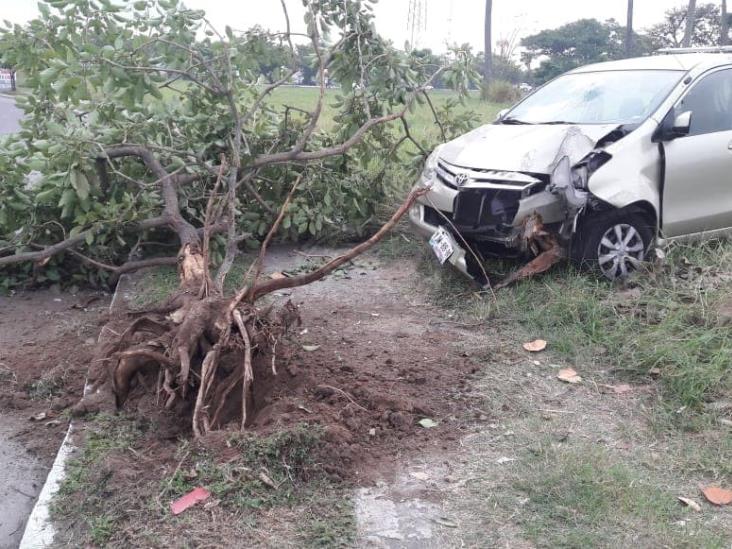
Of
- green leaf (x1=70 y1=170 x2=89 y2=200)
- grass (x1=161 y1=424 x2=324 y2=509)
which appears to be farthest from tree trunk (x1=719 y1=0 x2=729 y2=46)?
Answer: grass (x1=161 y1=424 x2=324 y2=509)

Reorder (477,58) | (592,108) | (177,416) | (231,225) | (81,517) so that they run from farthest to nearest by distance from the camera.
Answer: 1. (477,58)
2. (592,108)
3. (231,225)
4. (177,416)
5. (81,517)

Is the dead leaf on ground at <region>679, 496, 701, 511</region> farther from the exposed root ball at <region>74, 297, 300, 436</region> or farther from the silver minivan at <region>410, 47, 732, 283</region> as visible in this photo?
the silver minivan at <region>410, 47, 732, 283</region>

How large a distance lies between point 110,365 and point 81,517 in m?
1.08

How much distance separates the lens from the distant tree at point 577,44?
4609cm

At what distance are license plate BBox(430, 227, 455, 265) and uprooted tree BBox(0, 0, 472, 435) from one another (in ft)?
1.59

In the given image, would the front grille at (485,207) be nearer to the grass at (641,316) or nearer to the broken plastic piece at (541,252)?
the broken plastic piece at (541,252)

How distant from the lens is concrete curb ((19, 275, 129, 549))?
9.95 feet

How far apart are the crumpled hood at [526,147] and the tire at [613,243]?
0.49 metres

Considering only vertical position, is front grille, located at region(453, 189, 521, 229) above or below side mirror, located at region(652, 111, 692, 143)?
below

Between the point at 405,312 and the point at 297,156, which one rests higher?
the point at 297,156

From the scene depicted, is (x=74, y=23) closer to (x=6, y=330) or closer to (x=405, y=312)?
(x=6, y=330)

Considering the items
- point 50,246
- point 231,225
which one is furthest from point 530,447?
point 50,246

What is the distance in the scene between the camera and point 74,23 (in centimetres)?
590

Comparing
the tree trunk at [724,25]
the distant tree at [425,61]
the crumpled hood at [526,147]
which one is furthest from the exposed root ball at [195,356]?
the tree trunk at [724,25]
